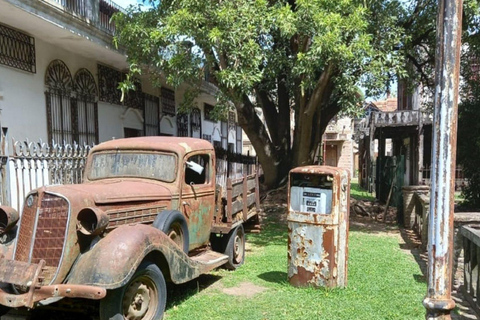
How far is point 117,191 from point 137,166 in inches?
35.5

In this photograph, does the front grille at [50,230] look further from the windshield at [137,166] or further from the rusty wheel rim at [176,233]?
the windshield at [137,166]

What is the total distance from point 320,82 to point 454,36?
6319 mm

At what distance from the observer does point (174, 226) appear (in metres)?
4.86

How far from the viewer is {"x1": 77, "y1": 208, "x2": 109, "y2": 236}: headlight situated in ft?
12.4

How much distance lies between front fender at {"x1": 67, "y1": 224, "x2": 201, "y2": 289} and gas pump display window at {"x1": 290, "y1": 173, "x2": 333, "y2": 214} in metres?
1.94

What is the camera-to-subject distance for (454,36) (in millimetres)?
2541

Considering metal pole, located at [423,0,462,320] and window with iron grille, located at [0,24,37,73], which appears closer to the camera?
metal pole, located at [423,0,462,320]

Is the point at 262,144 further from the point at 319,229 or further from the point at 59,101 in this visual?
the point at 319,229

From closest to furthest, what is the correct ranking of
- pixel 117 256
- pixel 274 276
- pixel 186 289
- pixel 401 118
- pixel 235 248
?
1. pixel 117 256
2. pixel 186 289
3. pixel 274 276
4. pixel 235 248
5. pixel 401 118

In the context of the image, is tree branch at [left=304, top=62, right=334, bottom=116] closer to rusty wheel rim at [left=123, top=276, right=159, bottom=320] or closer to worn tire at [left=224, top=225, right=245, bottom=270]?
worn tire at [left=224, top=225, right=245, bottom=270]

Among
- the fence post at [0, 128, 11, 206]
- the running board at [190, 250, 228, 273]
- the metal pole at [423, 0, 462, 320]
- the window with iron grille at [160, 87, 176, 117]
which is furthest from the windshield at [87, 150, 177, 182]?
the window with iron grille at [160, 87, 176, 117]

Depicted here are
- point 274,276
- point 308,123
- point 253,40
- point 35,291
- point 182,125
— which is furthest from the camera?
point 182,125

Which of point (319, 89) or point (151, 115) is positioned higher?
point (319, 89)

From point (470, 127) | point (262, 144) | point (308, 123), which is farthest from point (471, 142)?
point (262, 144)
